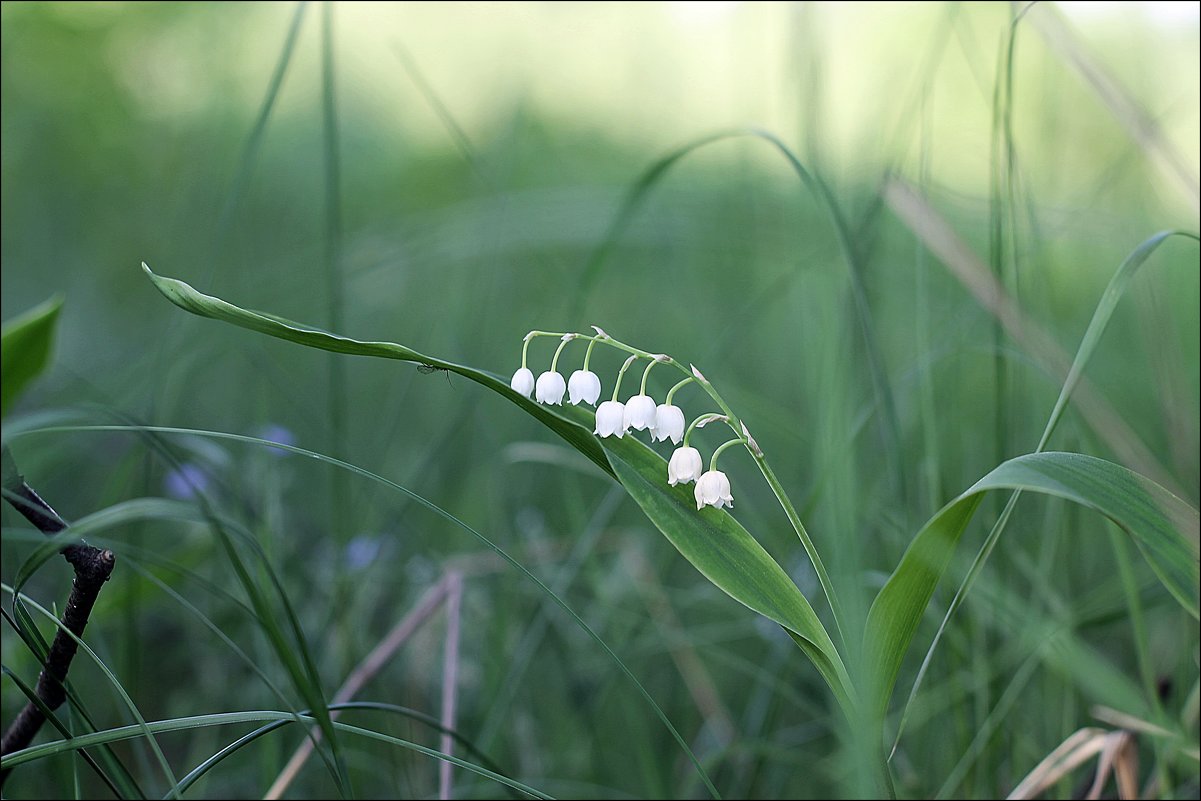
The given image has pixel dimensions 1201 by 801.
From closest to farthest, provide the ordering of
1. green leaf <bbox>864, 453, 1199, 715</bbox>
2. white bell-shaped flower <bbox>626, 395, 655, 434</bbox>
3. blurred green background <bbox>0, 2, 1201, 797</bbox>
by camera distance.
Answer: green leaf <bbox>864, 453, 1199, 715</bbox> → white bell-shaped flower <bbox>626, 395, 655, 434</bbox> → blurred green background <bbox>0, 2, 1201, 797</bbox>

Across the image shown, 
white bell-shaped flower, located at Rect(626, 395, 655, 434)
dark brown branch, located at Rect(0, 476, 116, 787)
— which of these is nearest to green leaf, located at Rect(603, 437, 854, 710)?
white bell-shaped flower, located at Rect(626, 395, 655, 434)

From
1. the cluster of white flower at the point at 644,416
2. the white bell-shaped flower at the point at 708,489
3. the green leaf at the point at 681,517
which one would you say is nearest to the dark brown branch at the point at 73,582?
the green leaf at the point at 681,517

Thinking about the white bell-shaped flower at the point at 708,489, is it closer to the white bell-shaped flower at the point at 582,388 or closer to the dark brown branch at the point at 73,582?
the white bell-shaped flower at the point at 582,388

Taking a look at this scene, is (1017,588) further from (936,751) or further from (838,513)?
(838,513)

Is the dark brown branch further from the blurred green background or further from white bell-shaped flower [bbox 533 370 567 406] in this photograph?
white bell-shaped flower [bbox 533 370 567 406]

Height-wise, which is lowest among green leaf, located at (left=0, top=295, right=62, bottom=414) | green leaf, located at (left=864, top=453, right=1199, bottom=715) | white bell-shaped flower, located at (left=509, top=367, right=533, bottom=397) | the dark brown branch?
the dark brown branch

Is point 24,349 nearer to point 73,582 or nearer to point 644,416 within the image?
point 73,582

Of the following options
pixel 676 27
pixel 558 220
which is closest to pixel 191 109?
pixel 676 27
